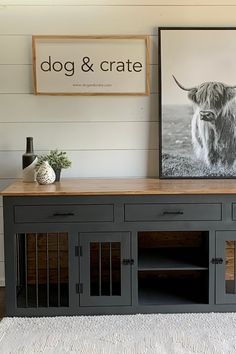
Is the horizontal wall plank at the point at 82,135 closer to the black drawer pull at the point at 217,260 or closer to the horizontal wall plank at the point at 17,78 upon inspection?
the horizontal wall plank at the point at 17,78

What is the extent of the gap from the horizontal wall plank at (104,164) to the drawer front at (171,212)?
0.61 meters

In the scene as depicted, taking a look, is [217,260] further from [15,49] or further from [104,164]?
[15,49]

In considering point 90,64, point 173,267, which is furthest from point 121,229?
point 90,64

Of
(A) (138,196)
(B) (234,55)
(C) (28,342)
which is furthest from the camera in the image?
(B) (234,55)

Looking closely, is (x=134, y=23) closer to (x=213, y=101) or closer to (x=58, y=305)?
(x=213, y=101)

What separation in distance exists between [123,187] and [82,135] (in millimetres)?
648

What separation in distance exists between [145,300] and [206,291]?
0.39 meters

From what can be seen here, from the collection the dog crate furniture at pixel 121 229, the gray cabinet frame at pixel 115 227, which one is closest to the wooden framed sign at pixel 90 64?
the dog crate furniture at pixel 121 229

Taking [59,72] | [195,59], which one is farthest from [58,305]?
[195,59]

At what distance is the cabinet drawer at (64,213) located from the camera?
260 cm

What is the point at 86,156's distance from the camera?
317cm

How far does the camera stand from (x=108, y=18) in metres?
3.10

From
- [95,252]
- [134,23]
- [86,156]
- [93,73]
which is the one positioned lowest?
[95,252]

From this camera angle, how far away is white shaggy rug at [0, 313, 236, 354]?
228 centimetres
